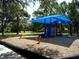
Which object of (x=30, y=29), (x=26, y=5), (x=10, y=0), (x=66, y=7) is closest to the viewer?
(x=10, y=0)

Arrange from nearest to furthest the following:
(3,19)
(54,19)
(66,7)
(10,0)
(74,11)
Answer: (10,0) → (54,19) → (3,19) → (74,11) → (66,7)

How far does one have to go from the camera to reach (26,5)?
1900 cm

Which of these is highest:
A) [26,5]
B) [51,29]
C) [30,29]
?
[26,5]

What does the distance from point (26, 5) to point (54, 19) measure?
12.5m

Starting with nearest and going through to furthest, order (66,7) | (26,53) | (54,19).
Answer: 1. (26,53)
2. (54,19)
3. (66,7)

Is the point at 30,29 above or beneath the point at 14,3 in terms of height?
beneath

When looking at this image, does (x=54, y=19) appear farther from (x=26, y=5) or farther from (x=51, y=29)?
(x=26, y=5)

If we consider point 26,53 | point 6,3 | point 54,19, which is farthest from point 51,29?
point 26,53

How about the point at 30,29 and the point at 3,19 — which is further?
the point at 30,29

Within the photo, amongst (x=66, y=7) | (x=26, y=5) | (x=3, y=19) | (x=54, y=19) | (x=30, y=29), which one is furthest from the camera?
(x=30, y=29)

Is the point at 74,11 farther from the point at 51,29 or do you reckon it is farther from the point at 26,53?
the point at 26,53

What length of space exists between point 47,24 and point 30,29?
4332 centimetres

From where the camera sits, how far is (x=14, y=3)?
60.0ft

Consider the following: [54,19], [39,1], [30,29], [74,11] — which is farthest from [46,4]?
[30,29]
